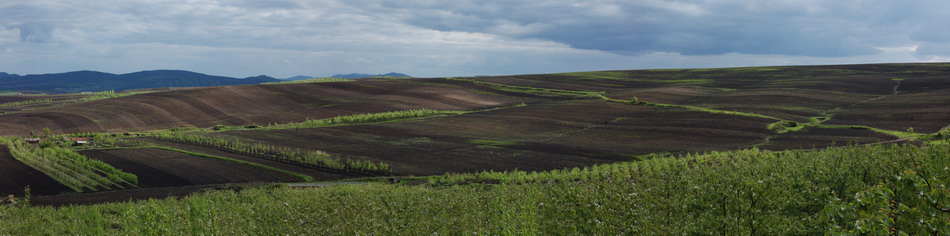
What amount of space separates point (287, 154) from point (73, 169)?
13824 mm

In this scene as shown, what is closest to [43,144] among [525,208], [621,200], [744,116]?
[525,208]

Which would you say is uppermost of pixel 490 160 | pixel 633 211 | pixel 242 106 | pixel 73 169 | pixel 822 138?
pixel 633 211

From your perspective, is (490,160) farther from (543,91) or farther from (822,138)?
(543,91)

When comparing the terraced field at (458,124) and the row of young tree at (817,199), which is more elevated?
the row of young tree at (817,199)

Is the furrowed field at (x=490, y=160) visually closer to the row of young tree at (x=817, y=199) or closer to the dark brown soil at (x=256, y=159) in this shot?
the row of young tree at (x=817, y=199)

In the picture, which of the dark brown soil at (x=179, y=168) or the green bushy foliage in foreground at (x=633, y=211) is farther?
the dark brown soil at (x=179, y=168)

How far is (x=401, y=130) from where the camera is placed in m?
57.4

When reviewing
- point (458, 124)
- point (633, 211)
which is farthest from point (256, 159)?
point (633, 211)

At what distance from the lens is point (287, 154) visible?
4250 centimetres

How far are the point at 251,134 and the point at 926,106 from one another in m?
74.9

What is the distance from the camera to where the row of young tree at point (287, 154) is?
38372mm

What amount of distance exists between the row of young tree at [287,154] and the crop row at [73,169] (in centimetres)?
974

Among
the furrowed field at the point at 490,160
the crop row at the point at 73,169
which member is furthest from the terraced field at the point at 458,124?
the crop row at the point at 73,169

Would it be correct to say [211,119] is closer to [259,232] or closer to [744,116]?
[259,232]
